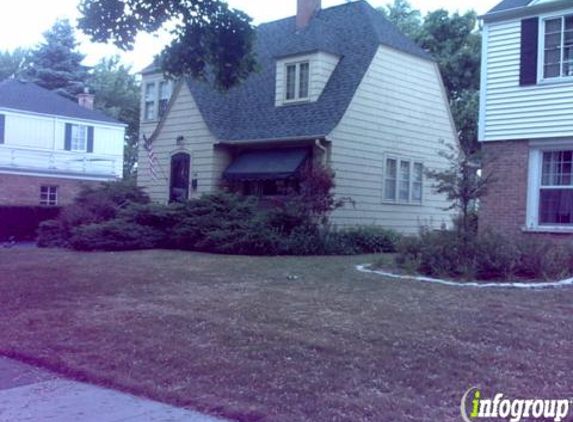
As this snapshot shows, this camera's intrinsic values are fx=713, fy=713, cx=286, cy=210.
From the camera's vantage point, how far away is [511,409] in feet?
17.5

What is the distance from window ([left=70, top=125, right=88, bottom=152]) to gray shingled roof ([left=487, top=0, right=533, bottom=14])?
26.8m

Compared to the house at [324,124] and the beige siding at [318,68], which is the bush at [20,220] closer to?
the house at [324,124]

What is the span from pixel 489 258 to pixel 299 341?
542 centimetres

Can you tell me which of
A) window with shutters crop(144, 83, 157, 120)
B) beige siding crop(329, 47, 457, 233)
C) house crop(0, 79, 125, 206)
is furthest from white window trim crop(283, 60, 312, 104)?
house crop(0, 79, 125, 206)

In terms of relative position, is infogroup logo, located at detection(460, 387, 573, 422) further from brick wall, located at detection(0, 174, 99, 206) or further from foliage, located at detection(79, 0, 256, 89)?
brick wall, located at detection(0, 174, 99, 206)

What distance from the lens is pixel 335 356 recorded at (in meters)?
6.85

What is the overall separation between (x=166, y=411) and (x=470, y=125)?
27.7m

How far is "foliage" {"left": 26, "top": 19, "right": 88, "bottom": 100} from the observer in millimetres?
51753

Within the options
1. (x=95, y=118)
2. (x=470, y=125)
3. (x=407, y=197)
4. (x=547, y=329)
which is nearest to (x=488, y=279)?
(x=547, y=329)

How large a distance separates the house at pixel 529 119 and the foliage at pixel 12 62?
51.1 m

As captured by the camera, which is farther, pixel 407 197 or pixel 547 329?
pixel 407 197

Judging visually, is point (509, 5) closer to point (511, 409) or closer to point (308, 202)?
point (308, 202)

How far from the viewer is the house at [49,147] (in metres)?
34.0

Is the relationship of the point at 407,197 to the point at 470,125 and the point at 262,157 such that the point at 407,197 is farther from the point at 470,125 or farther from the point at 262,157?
the point at 470,125
